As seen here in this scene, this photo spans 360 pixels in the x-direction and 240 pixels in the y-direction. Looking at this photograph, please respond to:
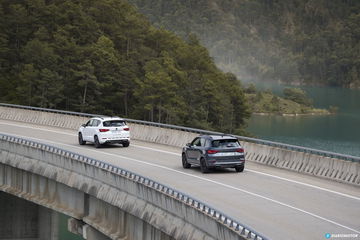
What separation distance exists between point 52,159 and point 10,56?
88.6 metres

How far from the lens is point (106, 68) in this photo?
107m

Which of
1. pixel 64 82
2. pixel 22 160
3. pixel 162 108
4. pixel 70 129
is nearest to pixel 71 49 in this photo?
pixel 64 82

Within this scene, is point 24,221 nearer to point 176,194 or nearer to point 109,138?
point 109,138

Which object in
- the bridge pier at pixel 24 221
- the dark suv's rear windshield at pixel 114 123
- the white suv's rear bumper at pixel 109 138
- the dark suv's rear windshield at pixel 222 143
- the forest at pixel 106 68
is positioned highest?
the forest at pixel 106 68

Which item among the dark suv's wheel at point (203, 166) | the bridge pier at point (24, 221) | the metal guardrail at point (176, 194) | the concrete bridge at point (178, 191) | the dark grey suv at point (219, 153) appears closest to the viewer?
the metal guardrail at point (176, 194)

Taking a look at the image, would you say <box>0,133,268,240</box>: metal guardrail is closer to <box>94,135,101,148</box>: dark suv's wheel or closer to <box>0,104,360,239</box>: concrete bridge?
<box>0,104,360,239</box>: concrete bridge

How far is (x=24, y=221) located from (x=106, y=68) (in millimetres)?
66078

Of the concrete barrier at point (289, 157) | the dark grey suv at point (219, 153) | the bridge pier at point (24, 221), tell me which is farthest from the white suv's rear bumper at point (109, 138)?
the dark grey suv at point (219, 153)

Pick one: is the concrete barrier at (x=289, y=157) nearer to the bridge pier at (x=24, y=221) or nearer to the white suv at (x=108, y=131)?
the white suv at (x=108, y=131)

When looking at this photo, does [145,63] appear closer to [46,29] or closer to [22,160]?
[46,29]

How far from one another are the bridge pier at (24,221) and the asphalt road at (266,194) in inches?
283

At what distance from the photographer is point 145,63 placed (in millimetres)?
121625

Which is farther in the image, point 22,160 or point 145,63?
point 145,63

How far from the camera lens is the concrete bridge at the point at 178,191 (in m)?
18.6
